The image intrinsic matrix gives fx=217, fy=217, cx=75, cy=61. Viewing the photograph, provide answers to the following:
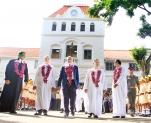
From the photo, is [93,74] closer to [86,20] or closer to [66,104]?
[66,104]

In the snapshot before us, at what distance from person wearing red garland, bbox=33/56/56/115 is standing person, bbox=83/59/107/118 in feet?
3.94

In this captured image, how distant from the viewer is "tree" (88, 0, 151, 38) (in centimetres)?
1216

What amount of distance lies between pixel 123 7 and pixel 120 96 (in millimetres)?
6858

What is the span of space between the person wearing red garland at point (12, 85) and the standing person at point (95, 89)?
2151mm

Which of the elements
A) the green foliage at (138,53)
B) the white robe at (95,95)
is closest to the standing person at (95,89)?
the white robe at (95,95)

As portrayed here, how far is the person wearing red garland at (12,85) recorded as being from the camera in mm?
6754

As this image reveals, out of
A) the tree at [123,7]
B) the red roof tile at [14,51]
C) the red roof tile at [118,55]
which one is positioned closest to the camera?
the tree at [123,7]

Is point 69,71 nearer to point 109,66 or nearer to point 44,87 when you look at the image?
point 44,87

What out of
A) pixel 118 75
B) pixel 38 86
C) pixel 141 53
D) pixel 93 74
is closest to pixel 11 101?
pixel 38 86

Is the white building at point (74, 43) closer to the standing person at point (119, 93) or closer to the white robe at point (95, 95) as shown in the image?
the standing person at point (119, 93)

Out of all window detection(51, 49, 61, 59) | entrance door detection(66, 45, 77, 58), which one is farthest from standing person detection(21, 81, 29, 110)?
entrance door detection(66, 45, 77, 58)

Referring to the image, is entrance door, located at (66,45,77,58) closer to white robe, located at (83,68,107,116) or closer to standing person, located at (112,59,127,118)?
standing person, located at (112,59,127,118)

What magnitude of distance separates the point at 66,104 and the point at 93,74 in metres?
1.32

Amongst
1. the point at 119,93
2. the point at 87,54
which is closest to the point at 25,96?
the point at 119,93
